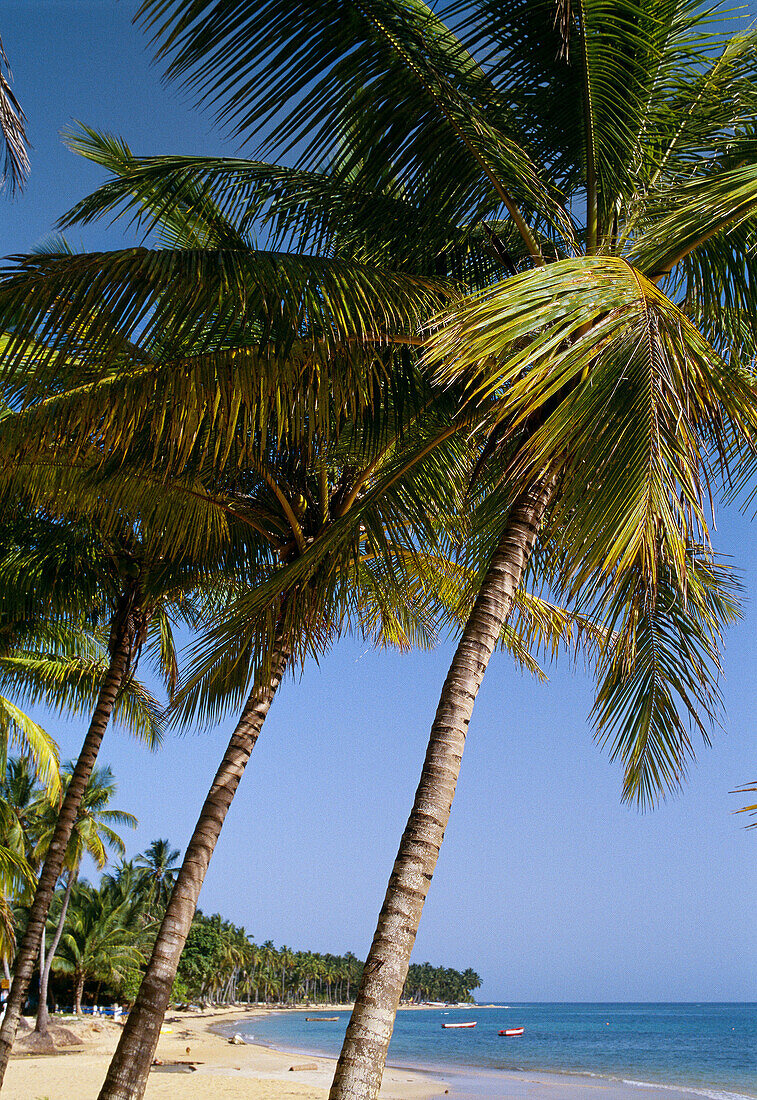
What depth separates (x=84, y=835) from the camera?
87.0 feet

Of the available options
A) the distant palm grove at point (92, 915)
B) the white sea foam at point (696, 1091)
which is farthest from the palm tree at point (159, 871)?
the white sea foam at point (696, 1091)

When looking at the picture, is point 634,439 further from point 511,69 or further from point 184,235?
point 184,235

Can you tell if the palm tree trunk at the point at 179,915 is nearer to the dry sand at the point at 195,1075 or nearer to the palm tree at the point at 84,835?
the dry sand at the point at 195,1075

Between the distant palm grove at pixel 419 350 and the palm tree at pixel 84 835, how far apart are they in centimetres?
1962

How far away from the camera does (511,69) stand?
4.59 metres

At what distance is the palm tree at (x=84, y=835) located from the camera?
80.8 ft

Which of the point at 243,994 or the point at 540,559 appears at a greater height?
the point at 540,559

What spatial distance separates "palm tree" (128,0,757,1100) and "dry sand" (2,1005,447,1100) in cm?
1168

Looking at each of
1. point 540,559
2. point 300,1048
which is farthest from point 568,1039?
point 540,559

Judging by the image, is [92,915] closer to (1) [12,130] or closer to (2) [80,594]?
(2) [80,594]

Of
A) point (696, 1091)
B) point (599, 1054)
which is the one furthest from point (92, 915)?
point (599, 1054)

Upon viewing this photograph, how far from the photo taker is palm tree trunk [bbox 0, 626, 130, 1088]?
A: 8.59 metres

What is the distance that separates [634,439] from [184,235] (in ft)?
16.7

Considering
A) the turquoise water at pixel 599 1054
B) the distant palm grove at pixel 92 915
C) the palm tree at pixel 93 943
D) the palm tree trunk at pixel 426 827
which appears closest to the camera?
the palm tree trunk at pixel 426 827
